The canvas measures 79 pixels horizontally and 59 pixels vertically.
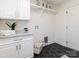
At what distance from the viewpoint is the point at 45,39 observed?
4.17m

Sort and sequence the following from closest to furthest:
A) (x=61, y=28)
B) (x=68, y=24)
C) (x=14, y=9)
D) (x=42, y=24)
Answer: (x=14, y=9) → (x=68, y=24) → (x=42, y=24) → (x=61, y=28)

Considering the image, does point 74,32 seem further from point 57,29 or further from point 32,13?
point 32,13

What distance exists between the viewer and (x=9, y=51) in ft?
7.03

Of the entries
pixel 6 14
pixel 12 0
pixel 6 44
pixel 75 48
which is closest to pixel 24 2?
pixel 12 0

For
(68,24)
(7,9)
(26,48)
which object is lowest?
(26,48)

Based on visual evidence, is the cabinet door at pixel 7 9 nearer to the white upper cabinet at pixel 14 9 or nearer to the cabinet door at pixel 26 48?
the white upper cabinet at pixel 14 9

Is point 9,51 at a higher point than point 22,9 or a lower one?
lower

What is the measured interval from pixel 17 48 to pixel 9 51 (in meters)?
0.24

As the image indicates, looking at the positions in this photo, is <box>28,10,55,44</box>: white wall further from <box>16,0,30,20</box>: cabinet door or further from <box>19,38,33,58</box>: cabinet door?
<box>19,38,33,58</box>: cabinet door

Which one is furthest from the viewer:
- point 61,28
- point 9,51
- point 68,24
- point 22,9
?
point 61,28

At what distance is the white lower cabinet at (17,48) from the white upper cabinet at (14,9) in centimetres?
75

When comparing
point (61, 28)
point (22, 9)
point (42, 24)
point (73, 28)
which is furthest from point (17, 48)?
point (61, 28)

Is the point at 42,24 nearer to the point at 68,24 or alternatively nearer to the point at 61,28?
the point at 61,28

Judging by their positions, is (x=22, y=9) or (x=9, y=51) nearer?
(x=9, y=51)
